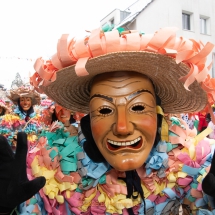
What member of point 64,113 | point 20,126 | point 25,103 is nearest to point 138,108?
point 64,113

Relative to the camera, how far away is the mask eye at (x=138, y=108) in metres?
1.53

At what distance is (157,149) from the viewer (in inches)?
65.3

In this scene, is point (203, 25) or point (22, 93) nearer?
point (22, 93)

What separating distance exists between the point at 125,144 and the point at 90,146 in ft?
0.82

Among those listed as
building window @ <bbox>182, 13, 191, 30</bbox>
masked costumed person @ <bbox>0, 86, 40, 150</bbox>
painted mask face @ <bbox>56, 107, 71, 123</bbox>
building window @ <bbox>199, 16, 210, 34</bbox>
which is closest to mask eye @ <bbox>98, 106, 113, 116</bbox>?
painted mask face @ <bbox>56, 107, 71, 123</bbox>

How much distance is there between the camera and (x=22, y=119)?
192 inches

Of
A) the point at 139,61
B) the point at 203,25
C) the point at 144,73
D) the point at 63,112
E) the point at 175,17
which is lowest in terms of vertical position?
the point at 203,25

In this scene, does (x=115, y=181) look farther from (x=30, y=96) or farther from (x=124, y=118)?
(x=30, y=96)

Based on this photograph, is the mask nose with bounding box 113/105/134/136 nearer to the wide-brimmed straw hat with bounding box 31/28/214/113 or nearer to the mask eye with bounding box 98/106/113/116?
the mask eye with bounding box 98/106/113/116

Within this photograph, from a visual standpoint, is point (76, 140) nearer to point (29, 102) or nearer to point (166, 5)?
point (29, 102)

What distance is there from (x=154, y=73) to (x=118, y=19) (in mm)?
13142

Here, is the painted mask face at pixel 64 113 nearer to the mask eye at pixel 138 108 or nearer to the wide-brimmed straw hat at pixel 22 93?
Answer: the mask eye at pixel 138 108

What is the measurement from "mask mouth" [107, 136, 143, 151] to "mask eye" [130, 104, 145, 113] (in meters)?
0.14

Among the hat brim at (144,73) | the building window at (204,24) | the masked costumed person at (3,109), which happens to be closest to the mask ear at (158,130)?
the hat brim at (144,73)
